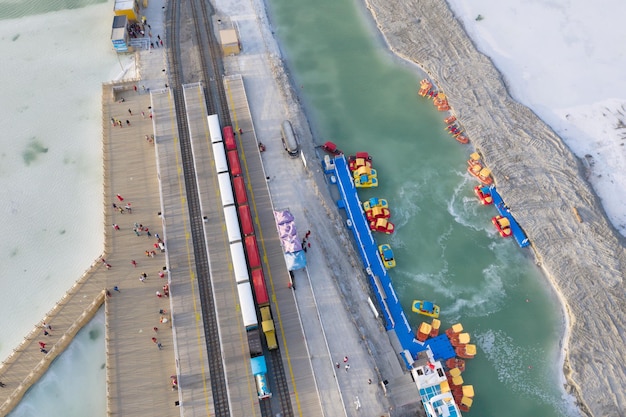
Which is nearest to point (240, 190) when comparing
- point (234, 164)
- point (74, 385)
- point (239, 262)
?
point (234, 164)

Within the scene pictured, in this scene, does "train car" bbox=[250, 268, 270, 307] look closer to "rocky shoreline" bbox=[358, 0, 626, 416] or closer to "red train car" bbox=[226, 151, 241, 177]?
"red train car" bbox=[226, 151, 241, 177]

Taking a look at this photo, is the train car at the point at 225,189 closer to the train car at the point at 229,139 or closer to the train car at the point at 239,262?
the train car at the point at 229,139

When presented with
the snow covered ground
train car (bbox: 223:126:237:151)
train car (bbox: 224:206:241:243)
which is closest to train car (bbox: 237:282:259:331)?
train car (bbox: 224:206:241:243)

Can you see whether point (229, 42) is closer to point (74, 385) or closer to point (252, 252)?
point (252, 252)

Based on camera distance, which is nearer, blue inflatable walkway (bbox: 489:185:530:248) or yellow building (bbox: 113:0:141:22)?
blue inflatable walkway (bbox: 489:185:530:248)

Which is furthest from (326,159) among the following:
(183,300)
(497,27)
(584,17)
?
(584,17)
